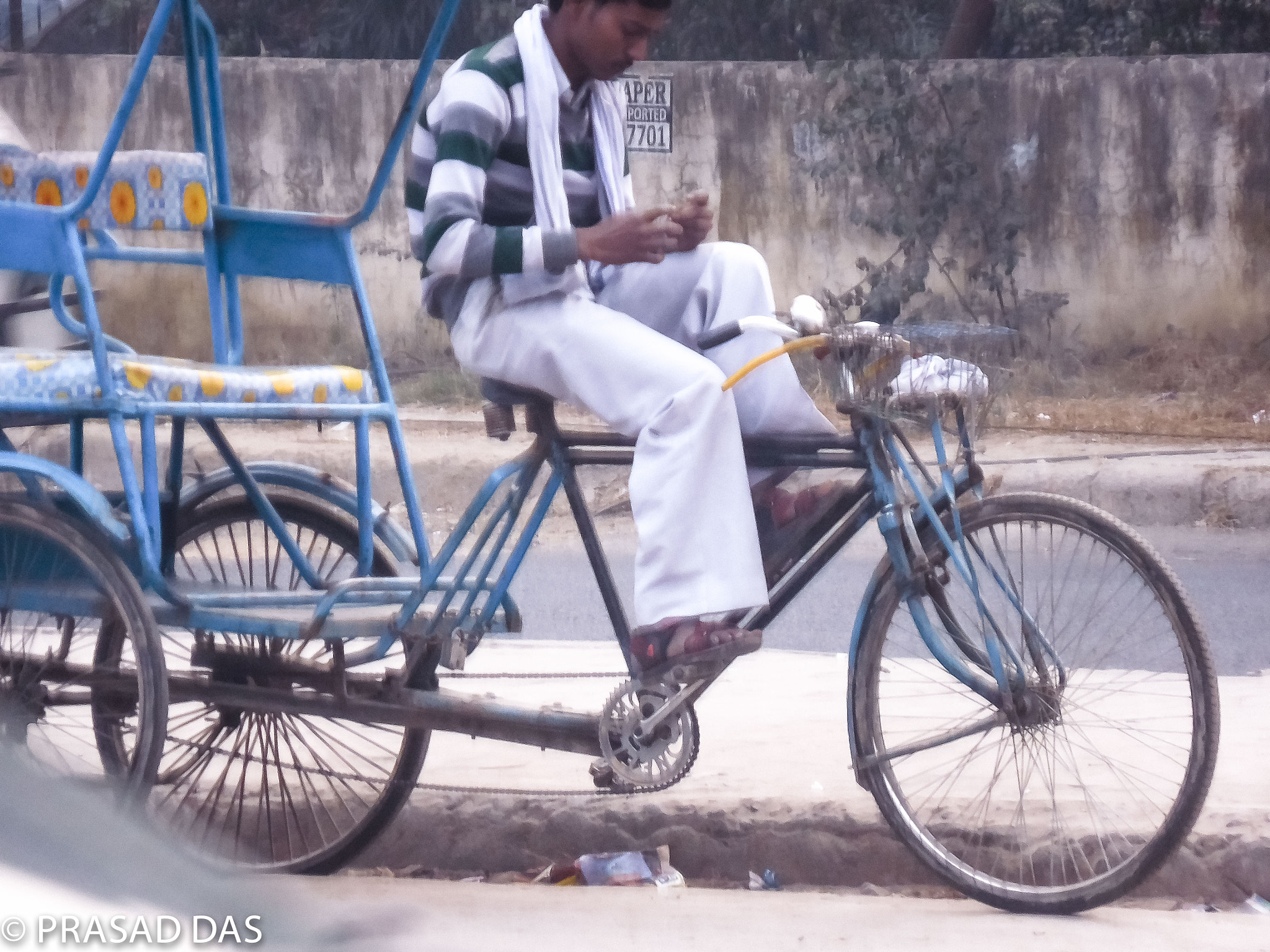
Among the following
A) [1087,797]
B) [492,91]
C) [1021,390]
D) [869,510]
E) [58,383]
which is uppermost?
[492,91]

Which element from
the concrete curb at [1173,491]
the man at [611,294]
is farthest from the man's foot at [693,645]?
the concrete curb at [1173,491]

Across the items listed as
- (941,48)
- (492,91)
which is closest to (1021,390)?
(941,48)

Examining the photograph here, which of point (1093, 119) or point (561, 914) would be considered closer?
point (561, 914)

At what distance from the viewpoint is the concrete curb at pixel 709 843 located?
2852mm

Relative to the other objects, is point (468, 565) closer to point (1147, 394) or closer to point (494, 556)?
point (494, 556)

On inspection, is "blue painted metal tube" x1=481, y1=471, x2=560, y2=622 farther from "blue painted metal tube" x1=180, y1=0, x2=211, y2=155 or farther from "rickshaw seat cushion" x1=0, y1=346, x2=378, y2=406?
"blue painted metal tube" x1=180, y1=0, x2=211, y2=155

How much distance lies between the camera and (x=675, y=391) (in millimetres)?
2379

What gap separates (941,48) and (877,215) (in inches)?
99.6

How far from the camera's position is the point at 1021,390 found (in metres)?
9.44

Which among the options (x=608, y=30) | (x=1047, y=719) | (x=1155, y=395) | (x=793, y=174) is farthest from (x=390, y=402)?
(x=793, y=174)

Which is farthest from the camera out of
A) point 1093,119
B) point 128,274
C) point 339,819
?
point 128,274

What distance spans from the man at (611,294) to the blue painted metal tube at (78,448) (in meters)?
0.78

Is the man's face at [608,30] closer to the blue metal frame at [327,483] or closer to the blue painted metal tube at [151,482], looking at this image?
the blue metal frame at [327,483]

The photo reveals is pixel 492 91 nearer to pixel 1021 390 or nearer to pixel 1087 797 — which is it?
pixel 1087 797
